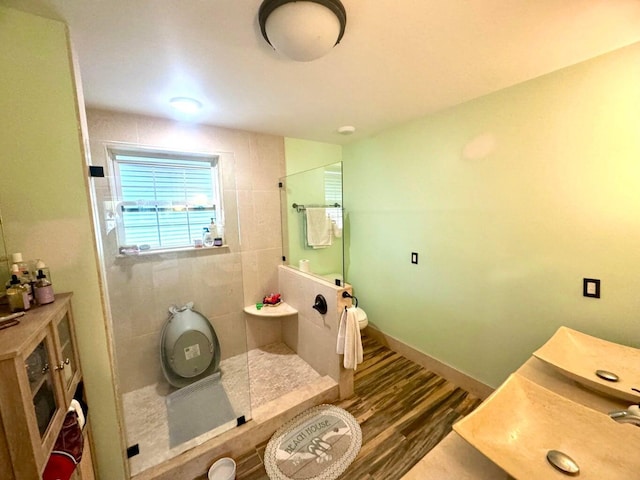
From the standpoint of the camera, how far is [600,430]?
80 centimetres

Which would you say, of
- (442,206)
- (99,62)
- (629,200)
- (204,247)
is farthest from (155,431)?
(629,200)

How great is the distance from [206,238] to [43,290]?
142 cm

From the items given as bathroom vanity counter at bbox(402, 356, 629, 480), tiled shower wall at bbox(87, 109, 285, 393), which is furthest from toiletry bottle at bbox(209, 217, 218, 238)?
bathroom vanity counter at bbox(402, 356, 629, 480)

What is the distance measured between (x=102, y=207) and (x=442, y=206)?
2670 mm

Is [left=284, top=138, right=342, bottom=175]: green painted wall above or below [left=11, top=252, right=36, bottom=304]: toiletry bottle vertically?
above

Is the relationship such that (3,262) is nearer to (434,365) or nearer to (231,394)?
(231,394)

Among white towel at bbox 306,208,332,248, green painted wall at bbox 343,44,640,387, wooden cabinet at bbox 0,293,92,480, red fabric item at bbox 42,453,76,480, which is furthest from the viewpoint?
white towel at bbox 306,208,332,248

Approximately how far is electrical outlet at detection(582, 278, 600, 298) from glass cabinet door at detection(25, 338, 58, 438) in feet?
8.39

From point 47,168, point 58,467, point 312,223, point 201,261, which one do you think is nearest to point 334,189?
point 312,223

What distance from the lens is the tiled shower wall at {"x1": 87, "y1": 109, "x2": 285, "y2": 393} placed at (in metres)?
1.99

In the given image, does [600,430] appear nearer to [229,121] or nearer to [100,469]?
[100,469]

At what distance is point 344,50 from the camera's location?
1.25 metres

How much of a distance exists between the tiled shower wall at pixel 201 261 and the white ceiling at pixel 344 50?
27cm

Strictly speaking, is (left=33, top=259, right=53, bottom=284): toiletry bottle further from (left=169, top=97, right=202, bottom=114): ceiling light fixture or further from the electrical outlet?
the electrical outlet
